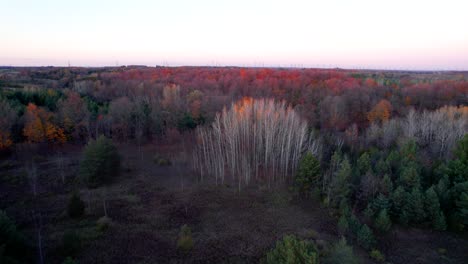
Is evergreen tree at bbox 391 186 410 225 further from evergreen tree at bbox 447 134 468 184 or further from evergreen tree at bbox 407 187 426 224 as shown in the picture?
evergreen tree at bbox 447 134 468 184

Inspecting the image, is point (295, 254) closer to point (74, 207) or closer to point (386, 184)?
point (386, 184)

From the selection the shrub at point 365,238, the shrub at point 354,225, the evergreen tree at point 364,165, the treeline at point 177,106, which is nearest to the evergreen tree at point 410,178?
the evergreen tree at point 364,165

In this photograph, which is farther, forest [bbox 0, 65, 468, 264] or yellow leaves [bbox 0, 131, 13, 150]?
yellow leaves [bbox 0, 131, 13, 150]

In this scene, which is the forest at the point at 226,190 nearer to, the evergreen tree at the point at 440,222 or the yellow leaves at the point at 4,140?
the evergreen tree at the point at 440,222

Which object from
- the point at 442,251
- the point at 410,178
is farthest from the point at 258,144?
the point at 442,251

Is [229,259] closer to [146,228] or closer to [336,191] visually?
[146,228]

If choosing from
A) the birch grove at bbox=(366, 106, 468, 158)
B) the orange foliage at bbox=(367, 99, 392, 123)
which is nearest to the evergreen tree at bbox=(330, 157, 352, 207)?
the birch grove at bbox=(366, 106, 468, 158)
